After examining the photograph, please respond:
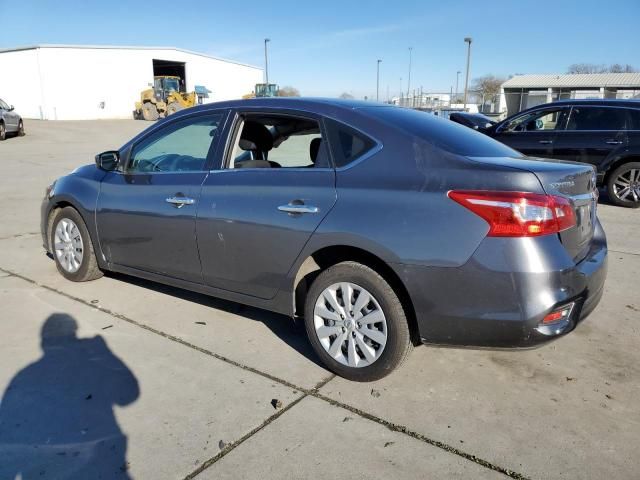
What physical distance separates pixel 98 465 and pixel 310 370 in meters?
1.35

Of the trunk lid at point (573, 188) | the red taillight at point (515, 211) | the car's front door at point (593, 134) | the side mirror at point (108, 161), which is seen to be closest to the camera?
the red taillight at point (515, 211)

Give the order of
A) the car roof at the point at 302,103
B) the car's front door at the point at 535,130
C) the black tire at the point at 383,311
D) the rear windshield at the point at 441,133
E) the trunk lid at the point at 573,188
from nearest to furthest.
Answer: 1. the trunk lid at the point at 573,188
2. the black tire at the point at 383,311
3. the rear windshield at the point at 441,133
4. the car roof at the point at 302,103
5. the car's front door at the point at 535,130

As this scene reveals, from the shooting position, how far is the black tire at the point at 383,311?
296 centimetres

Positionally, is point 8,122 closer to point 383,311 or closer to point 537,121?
point 537,121

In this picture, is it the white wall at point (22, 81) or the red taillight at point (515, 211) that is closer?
the red taillight at point (515, 211)

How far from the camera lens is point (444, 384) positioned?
321cm

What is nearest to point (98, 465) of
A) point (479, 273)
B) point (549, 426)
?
point (479, 273)

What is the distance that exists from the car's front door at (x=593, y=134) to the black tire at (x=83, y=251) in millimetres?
7531

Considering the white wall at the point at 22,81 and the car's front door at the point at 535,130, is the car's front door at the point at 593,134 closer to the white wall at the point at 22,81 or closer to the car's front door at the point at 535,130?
the car's front door at the point at 535,130

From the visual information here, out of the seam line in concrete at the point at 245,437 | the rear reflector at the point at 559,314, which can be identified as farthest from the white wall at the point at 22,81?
the rear reflector at the point at 559,314


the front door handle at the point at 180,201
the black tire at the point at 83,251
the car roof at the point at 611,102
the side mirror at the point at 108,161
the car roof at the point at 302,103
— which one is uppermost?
the car roof at the point at 611,102

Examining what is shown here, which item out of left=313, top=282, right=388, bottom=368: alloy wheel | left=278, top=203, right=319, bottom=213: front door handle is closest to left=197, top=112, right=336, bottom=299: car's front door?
left=278, top=203, right=319, bottom=213: front door handle

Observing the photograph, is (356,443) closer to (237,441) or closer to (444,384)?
(237,441)

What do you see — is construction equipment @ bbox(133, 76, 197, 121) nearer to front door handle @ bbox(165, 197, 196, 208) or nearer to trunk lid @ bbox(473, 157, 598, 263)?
front door handle @ bbox(165, 197, 196, 208)
